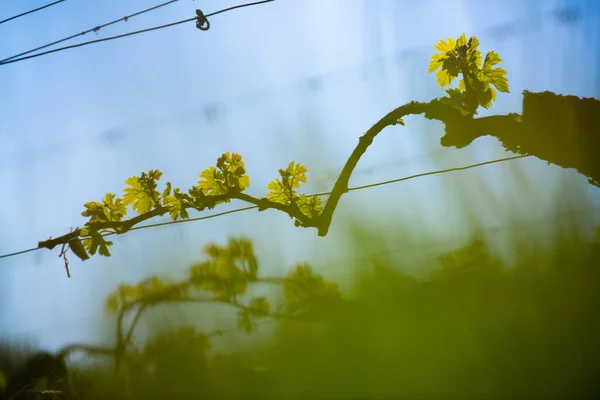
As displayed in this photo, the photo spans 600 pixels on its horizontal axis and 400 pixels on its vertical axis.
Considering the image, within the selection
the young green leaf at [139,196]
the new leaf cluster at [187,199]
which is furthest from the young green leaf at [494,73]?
the young green leaf at [139,196]

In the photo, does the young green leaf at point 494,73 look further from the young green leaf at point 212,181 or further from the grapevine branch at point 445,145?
the young green leaf at point 212,181

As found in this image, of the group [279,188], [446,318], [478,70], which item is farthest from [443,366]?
[478,70]

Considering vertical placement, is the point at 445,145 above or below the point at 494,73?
below

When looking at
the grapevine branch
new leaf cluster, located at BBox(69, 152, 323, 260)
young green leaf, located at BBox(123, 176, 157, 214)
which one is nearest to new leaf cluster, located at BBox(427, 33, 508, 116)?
the grapevine branch

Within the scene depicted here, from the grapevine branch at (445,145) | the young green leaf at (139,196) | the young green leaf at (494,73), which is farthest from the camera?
the young green leaf at (139,196)

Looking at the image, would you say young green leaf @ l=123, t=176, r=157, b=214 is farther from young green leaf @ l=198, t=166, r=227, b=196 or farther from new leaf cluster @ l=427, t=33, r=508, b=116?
new leaf cluster @ l=427, t=33, r=508, b=116

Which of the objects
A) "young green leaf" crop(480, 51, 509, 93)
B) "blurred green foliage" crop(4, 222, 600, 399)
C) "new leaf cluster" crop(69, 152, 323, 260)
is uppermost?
"young green leaf" crop(480, 51, 509, 93)

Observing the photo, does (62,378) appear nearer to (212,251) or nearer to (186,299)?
(186,299)

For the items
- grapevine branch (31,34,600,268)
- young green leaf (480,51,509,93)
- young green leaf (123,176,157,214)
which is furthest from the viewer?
young green leaf (123,176,157,214)

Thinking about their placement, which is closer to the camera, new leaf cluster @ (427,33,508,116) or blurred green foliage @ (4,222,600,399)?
new leaf cluster @ (427,33,508,116)

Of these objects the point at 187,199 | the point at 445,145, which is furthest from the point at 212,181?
the point at 445,145

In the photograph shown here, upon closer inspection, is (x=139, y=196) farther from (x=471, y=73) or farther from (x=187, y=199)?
(x=471, y=73)

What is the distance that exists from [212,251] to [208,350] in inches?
36.4

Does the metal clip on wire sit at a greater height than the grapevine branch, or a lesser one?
greater
